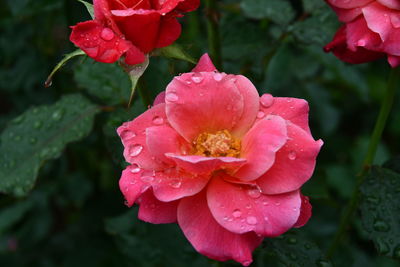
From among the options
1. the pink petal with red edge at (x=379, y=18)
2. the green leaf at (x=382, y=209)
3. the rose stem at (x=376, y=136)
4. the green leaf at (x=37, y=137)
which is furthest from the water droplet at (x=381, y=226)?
the green leaf at (x=37, y=137)

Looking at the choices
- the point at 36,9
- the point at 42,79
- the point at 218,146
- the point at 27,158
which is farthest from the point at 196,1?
the point at 42,79

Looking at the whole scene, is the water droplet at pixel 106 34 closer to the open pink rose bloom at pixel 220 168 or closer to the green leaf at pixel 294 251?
the open pink rose bloom at pixel 220 168

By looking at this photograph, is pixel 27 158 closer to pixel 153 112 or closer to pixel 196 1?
pixel 153 112

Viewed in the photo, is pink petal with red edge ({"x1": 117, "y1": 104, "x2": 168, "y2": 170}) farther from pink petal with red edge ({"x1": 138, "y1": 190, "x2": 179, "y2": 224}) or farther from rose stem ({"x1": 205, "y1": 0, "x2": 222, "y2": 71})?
rose stem ({"x1": 205, "y1": 0, "x2": 222, "y2": 71})

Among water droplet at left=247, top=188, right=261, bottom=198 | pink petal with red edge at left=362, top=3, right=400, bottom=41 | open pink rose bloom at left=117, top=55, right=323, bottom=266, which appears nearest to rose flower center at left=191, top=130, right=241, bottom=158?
open pink rose bloom at left=117, top=55, right=323, bottom=266

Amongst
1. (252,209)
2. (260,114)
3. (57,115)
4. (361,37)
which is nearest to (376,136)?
(361,37)
